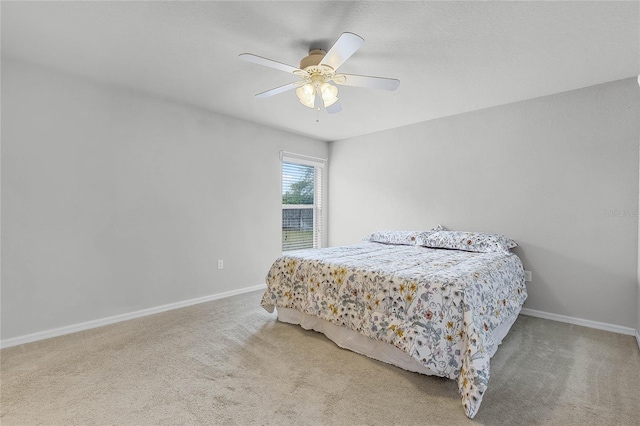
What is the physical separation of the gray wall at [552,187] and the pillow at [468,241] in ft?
1.04

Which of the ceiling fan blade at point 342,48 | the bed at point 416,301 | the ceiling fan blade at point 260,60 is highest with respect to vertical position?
the ceiling fan blade at point 342,48

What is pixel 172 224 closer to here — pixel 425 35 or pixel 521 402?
pixel 425 35

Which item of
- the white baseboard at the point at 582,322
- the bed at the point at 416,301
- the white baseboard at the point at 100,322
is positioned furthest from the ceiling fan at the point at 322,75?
the white baseboard at the point at 582,322

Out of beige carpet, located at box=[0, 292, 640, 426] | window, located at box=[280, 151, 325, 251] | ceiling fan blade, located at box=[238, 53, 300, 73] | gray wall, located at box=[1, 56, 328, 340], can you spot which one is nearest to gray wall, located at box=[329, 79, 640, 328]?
beige carpet, located at box=[0, 292, 640, 426]

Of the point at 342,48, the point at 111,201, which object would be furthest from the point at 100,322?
the point at 342,48

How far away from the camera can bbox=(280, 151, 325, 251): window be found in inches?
179

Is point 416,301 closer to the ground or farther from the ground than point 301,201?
closer to the ground

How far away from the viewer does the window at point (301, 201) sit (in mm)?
4543

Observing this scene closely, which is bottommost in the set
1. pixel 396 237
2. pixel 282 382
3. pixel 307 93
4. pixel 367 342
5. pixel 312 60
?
pixel 282 382

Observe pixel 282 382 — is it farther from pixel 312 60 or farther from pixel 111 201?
pixel 111 201

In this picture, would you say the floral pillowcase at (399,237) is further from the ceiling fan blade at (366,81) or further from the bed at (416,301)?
the ceiling fan blade at (366,81)

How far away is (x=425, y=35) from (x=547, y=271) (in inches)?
103

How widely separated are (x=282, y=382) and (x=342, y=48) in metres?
2.05

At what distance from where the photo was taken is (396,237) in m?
3.74
